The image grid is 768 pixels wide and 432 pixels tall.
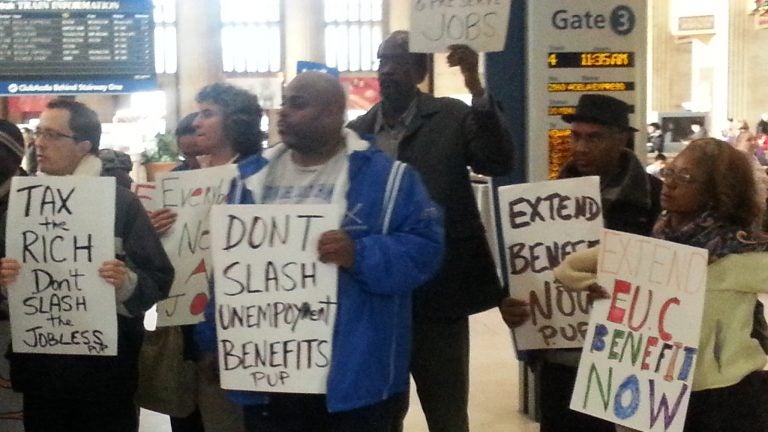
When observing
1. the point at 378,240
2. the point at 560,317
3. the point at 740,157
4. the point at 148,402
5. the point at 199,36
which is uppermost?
the point at 199,36

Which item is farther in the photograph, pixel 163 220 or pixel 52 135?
pixel 163 220

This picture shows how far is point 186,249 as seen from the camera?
404cm

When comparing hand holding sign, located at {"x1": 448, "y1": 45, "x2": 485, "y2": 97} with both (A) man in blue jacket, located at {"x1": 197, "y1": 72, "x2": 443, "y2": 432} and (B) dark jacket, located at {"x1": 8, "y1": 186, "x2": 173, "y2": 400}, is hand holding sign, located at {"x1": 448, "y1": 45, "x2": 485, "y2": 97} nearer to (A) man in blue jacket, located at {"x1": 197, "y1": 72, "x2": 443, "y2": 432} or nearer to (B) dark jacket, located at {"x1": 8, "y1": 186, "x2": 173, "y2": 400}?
(A) man in blue jacket, located at {"x1": 197, "y1": 72, "x2": 443, "y2": 432}

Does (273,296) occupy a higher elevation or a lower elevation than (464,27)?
lower

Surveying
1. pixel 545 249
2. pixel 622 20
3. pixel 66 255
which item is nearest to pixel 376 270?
pixel 545 249

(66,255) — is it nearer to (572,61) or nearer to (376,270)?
(376,270)

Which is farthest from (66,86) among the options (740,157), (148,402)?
(740,157)

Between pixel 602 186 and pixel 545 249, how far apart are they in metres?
0.29

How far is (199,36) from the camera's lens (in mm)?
37656

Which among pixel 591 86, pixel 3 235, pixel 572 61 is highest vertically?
pixel 572 61

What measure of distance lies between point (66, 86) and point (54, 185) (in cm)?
448

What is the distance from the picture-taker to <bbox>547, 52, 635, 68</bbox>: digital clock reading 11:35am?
5.89 meters

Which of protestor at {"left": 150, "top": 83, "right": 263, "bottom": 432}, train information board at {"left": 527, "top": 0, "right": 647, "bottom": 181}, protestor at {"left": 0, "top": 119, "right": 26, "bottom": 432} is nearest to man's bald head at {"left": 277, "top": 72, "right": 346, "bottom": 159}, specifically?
protestor at {"left": 150, "top": 83, "right": 263, "bottom": 432}

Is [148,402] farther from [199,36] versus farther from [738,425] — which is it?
[199,36]
